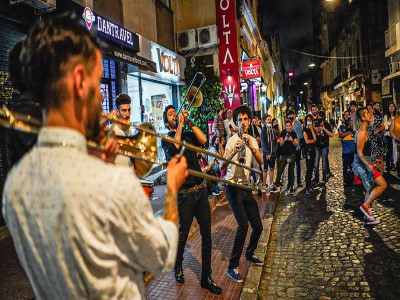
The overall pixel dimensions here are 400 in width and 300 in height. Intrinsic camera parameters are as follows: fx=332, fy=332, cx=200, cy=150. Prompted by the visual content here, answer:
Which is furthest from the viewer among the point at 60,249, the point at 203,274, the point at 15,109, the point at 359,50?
the point at 359,50

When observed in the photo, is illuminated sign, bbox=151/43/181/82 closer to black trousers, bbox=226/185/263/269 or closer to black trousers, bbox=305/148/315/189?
black trousers, bbox=305/148/315/189

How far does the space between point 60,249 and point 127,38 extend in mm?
9020

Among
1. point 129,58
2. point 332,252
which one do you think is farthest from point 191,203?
point 129,58

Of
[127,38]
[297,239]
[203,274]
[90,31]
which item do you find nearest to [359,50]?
[127,38]

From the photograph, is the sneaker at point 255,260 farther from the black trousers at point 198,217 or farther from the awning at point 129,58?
the awning at point 129,58

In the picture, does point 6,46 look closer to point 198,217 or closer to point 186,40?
point 198,217

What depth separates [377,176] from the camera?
630 centimetres

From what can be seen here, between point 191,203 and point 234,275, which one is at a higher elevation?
point 191,203

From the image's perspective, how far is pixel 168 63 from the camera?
1299 cm

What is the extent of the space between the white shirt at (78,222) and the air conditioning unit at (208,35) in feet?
46.8

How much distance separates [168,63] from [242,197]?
372 inches

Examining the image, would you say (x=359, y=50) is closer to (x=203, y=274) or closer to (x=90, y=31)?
(x=203, y=274)

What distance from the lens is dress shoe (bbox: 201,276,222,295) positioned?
13.8ft

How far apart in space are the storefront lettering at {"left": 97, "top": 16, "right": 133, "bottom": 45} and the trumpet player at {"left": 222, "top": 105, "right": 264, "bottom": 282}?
4610 millimetres
